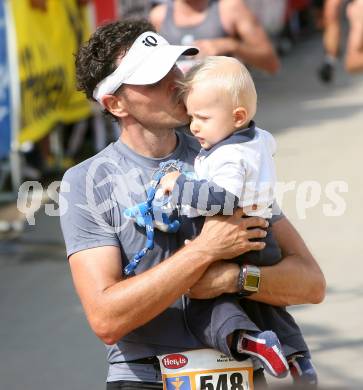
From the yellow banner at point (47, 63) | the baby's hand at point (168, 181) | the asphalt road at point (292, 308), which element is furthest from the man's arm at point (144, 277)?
the yellow banner at point (47, 63)

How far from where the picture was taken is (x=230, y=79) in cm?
289

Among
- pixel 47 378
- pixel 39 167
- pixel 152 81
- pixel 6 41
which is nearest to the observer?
pixel 152 81

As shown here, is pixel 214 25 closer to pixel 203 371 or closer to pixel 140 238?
pixel 140 238

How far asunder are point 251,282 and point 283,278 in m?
0.15

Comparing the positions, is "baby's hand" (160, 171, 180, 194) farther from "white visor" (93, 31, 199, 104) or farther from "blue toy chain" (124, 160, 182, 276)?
"white visor" (93, 31, 199, 104)

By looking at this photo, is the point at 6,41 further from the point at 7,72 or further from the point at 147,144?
the point at 147,144

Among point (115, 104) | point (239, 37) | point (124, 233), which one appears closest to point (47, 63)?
point (239, 37)

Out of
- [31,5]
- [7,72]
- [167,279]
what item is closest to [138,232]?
[167,279]

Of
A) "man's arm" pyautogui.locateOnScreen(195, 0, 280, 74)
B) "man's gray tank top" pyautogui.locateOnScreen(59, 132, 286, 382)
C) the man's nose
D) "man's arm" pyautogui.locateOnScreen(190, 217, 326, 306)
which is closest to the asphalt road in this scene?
"man's arm" pyautogui.locateOnScreen(195, 0, 280, 74)

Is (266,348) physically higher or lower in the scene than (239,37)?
higher

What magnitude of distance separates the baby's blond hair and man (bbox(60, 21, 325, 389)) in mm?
152

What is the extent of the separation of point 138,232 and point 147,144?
294 mm

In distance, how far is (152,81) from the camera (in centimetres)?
305

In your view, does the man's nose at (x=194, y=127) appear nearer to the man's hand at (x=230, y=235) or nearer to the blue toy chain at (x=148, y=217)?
the blue toy chain at (x=148, y=217)
